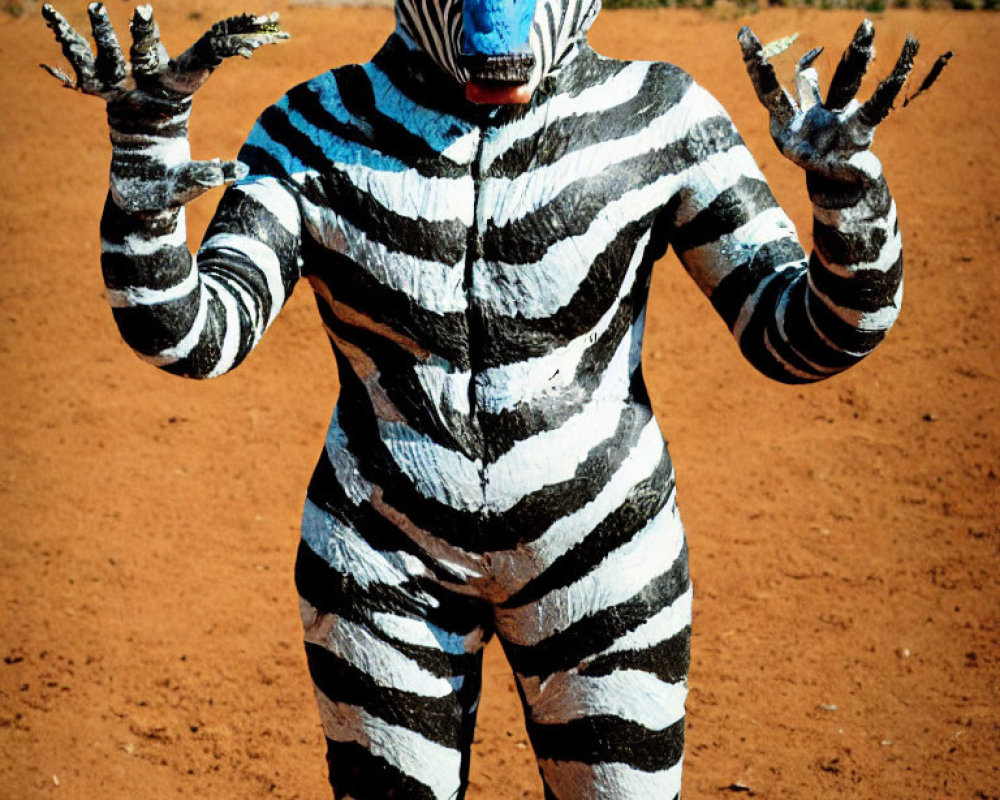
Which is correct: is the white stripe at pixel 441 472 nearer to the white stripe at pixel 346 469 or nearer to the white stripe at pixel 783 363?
the white stripe at pixel 346 469

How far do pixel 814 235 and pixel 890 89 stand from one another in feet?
0.97

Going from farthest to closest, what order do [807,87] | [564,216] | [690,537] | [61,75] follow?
[690,537], [564,216], [807,87], [61,75]

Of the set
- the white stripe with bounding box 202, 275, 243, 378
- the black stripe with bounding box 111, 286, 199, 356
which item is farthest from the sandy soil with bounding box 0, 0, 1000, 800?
the black stripe with bounding box 111, 286, 199, 356

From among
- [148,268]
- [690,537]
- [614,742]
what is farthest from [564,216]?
[690,537]

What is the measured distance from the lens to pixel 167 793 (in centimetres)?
421

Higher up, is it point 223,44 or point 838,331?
point 223,44

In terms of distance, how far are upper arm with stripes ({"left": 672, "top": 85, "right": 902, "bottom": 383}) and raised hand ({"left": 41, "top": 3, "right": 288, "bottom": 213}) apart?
805mm

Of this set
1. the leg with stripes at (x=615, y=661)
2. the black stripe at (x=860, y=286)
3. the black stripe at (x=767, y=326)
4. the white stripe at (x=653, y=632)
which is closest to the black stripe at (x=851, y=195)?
the black stripe at (x=860, y=286)

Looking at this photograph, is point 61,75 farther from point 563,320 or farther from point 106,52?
point 563,320

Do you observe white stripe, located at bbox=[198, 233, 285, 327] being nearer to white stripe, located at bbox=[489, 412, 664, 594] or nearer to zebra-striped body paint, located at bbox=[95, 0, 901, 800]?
zebra-striped body paint, located at bbox=[95, 0, 901, 800]

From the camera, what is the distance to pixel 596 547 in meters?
2.32

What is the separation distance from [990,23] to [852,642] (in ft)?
19.8

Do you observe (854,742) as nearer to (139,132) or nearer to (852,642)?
(852,642)

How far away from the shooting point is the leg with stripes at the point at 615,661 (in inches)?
91.7
